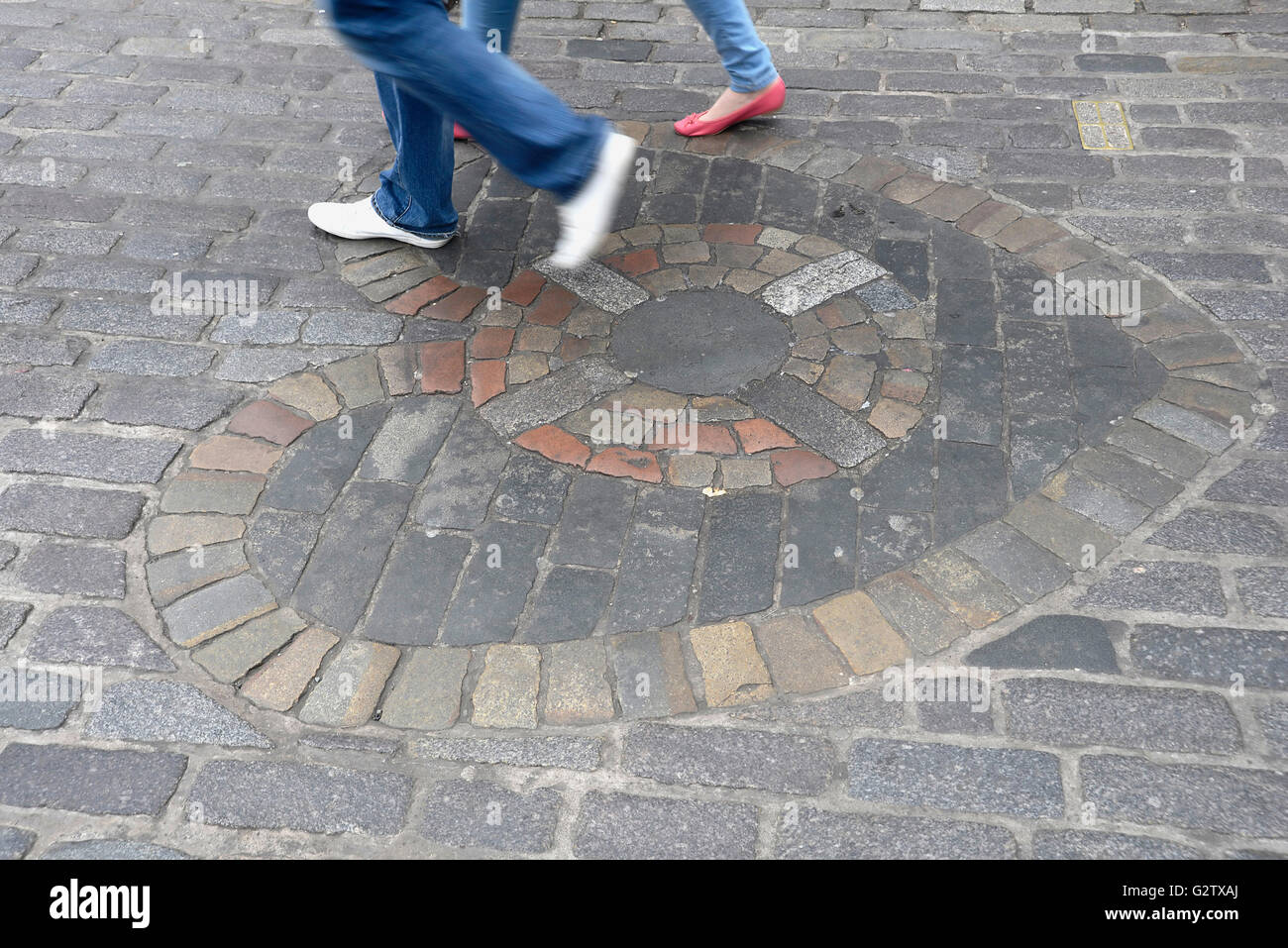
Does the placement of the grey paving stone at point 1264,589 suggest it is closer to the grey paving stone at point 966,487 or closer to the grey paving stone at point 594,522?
the grey paving stone at point 966,487

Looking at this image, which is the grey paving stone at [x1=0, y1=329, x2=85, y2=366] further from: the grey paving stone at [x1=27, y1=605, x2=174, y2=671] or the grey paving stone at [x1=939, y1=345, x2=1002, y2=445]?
the grey paving stone at [x1=939, y1=345, x2=1002, y2=445]

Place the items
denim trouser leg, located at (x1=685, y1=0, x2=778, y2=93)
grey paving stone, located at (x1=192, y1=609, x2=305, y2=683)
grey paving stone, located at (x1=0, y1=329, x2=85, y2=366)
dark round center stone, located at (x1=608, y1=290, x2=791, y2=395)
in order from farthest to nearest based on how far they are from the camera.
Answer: denim trouser leg, located at (x1=685, y1=0, x2=778, y2=93)
grey paving stone, located at (x1=0, y1=329, x2=85, y2=366)
dark round center stone, located at (x1=608, y1=290, x2=791, y2=395)
grey paving stone, located at (x1=192, y1=609, x2=305, y2=683)

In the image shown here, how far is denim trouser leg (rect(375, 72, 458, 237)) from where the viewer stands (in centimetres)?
354

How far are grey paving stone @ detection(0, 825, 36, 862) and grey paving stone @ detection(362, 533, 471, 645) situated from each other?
0.78 meters

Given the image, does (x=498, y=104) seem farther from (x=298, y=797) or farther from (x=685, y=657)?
(x=298, y=797)

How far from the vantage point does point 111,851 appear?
218cm

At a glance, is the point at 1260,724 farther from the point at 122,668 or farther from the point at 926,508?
the point at 122,668

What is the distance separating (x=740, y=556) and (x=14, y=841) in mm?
1675

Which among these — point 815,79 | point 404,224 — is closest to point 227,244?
point 404,224

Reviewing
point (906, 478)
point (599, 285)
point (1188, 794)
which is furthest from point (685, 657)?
point (599, 285)

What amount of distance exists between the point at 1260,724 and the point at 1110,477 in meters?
→ 0.78

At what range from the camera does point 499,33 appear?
3885 mm

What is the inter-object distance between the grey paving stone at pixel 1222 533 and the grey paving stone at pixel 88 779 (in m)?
2.35

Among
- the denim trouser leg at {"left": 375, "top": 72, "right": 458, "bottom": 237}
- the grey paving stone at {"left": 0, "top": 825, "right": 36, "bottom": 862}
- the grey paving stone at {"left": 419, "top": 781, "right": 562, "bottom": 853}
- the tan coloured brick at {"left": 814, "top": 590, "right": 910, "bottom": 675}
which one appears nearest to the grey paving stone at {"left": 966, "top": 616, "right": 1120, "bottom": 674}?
the tan coloured brick at {"left": 814, "top": 590, "right": 910, "bottom": 675}
